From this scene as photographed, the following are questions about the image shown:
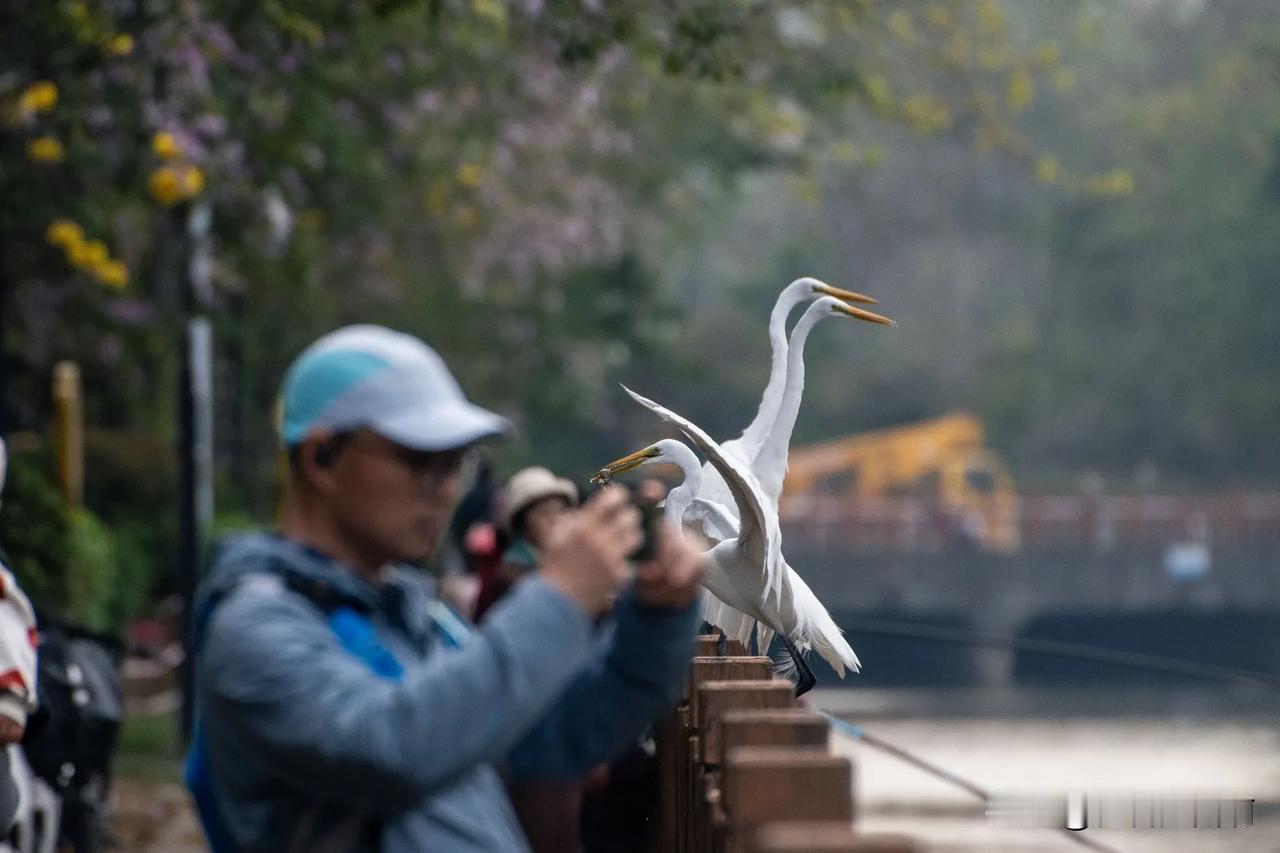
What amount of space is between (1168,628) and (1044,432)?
16141 mm

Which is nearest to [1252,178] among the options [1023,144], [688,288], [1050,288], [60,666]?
[1050,288]

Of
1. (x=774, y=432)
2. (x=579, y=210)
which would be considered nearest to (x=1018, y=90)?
(x=774, y=432)

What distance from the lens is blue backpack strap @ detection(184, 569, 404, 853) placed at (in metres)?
2.19

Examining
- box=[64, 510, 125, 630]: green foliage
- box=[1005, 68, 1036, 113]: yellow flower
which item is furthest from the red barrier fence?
box=[64, 510, 125, 630]: green foliage

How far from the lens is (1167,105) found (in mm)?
46219

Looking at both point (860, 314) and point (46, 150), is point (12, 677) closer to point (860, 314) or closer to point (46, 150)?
point (860, 314)

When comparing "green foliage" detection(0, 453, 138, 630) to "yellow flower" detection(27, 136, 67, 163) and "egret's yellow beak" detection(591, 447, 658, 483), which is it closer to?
"yellow flower" detection(27, 136, 67, 163)

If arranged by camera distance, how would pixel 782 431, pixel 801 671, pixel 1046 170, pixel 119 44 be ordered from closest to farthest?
pixel 801 671
pixel 782 431
pixel 119 44
pixel 1046 170

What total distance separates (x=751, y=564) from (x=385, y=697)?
112 inches

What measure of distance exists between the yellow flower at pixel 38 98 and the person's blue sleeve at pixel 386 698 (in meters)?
7.61

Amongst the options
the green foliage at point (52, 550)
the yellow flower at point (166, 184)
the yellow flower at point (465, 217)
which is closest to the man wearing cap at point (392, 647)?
the green foliage at point (52, 550)

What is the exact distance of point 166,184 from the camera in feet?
34.1

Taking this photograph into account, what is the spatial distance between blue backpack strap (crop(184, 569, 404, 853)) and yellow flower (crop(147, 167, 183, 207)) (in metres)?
8.40

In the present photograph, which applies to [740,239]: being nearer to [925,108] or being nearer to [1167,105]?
[1167,105]
